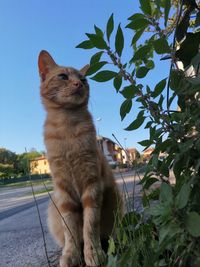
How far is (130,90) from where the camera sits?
Answer: 0.85 m

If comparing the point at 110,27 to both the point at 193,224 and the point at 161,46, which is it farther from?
the point at 193,224

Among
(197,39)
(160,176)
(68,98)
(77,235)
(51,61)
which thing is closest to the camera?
(197,39)

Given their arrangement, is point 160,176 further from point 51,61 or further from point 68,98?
point 51,61

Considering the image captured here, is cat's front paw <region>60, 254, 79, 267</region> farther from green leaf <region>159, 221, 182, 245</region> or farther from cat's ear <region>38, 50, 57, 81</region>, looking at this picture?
cat's ear <region>38, 50, 57, 81</region>

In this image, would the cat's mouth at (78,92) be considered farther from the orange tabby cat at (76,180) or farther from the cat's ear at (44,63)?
the cat's ear at (44,63)

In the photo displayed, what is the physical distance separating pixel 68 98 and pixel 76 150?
0.43 meters

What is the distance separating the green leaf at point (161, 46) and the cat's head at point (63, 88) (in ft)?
4.54

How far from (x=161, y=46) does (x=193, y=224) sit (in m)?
0.38

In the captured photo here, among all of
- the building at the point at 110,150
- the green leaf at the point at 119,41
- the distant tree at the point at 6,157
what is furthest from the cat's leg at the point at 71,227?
the distant tree at the point at 6,157

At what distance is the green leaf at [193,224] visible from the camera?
0.52 meters

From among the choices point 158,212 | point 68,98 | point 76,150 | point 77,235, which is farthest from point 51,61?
point 158,212

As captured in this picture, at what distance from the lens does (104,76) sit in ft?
2.79

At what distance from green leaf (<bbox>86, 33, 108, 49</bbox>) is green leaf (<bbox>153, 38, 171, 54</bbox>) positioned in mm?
152

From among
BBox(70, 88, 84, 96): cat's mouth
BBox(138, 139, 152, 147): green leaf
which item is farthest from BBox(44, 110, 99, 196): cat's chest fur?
BBox(138, 139, 152, 147): green leaf
